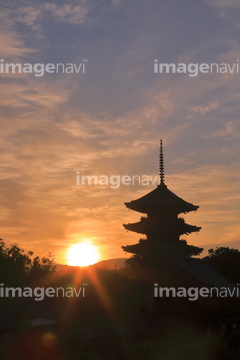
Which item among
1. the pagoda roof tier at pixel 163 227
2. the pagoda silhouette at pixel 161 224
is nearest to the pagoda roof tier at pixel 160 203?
the pagoda silhouette at pixel 161 224

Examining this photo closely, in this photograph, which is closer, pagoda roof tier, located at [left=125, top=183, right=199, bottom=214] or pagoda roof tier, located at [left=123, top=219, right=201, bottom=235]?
pagoda roof tier, located at [left=123, top=219, right=201, bottom=235]

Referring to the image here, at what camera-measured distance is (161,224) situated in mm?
54469

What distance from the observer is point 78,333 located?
2978cm

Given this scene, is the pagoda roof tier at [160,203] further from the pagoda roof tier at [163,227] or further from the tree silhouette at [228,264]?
the tree silhouette at [228,264]

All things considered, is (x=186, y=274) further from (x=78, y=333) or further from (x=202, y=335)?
(x=78, y=333)

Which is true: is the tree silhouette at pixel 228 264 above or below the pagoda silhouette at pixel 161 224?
below

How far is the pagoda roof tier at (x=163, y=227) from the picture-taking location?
54.4 meters

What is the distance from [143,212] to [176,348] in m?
29.5

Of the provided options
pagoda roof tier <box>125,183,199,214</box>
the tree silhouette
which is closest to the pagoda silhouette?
pagoda roof tier <box>125,183,199,214</box>

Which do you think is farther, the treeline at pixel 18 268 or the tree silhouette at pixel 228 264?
the tree silhouette at pixel 228 264

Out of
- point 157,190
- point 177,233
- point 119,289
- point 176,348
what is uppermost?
point 157,190

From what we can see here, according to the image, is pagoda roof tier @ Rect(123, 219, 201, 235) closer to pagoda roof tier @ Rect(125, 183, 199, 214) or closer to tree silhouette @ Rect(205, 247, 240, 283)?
pagoda roof tier @ Rect(125, 183, 199, 214)

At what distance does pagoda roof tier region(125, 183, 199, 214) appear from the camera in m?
54.8

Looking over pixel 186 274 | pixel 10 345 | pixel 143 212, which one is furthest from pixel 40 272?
pixel 10 345
